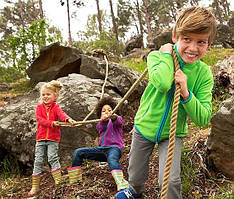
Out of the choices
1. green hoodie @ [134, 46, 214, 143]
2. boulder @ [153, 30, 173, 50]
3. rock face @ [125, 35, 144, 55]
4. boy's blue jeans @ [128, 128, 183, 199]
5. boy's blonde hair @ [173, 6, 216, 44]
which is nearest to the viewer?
boy's blonde hair @ [173, 6, 216, 44]

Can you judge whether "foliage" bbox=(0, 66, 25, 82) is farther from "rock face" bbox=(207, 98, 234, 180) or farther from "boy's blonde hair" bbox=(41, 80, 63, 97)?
"rock face" bbox=(207, 98, 234, 180)

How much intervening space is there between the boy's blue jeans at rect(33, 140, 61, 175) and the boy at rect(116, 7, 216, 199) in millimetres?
1435

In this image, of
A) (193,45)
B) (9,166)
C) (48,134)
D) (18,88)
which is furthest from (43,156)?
(18,88)

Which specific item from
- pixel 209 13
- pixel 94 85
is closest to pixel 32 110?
pixel 94 85

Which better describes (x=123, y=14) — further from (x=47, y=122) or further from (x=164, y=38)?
(x=47, y=122)

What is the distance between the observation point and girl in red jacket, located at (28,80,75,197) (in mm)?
3182

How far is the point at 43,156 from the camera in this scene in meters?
3.28

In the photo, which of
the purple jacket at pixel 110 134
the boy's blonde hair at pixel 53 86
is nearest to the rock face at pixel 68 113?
the boy's blonde hair at pixel 53 86

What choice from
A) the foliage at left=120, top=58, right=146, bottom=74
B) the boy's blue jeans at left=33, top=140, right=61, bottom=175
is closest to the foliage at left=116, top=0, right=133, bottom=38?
the foliage at left=120, top=58, right=146, bottom=74

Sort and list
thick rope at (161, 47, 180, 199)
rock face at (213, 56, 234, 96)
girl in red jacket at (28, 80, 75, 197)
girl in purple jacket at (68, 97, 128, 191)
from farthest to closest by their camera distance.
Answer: rock face at (213, 56, 234, 96) → girl in red jacket at (28, 80, 75, 197) → girl in purple jacket at (68, 97, 128, 191) → thick rope at (161, 47, 180, 199)

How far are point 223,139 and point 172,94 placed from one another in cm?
87

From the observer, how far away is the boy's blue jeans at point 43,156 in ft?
10.6

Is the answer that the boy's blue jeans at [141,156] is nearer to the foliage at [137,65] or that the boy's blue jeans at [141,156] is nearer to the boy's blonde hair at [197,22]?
the boy's blonde hair at [197,22]

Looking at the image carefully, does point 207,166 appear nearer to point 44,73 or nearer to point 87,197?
point 87,197
